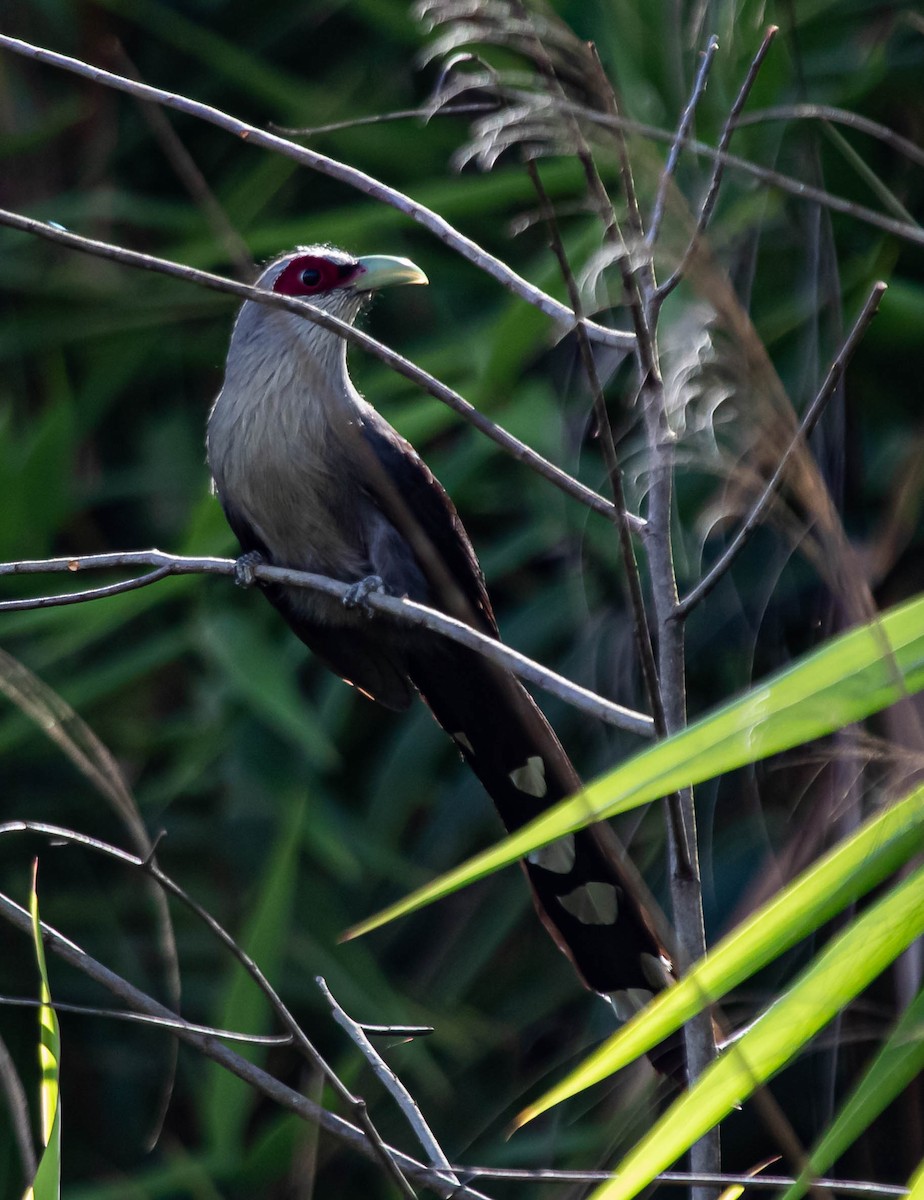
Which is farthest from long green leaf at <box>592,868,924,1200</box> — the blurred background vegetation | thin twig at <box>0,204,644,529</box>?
the blurred background vegetation

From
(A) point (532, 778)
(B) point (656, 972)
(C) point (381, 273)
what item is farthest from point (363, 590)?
(B) point (656, 972)

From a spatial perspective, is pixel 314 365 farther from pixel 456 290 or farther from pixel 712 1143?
pixel 712 1143

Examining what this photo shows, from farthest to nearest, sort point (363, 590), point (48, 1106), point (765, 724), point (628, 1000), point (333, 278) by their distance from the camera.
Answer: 1. point (333, 278)
2. point (363, 590)
3. point (628, 1000)
4. point (48, 1106)
5. point (765, 724)

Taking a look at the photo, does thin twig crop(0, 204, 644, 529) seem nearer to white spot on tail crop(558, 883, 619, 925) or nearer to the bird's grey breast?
white spot on tail crop(558, 883, 619, 925)

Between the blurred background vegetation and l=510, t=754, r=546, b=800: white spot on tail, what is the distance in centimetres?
22

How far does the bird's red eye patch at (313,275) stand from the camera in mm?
3258

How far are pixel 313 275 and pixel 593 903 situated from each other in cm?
153

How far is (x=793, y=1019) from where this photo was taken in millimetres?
1174

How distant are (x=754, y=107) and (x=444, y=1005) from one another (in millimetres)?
2443

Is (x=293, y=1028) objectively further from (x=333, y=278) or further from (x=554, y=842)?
(x=333, y=278)

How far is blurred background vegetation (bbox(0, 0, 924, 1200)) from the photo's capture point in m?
3.41

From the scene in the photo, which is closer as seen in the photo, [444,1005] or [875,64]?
[875,64]

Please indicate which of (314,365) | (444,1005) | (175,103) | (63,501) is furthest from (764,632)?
(63,501)

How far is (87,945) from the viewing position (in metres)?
4.34
